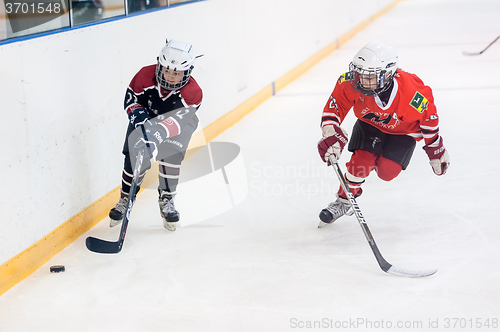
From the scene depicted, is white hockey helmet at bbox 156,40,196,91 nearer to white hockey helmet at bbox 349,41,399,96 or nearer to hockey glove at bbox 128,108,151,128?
hockey glove at bbox 128,108,151,128

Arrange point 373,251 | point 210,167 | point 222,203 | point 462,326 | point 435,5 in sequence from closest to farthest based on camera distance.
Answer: point 462,326, point 373,251, point 222,203, point 210,167, point 435,5

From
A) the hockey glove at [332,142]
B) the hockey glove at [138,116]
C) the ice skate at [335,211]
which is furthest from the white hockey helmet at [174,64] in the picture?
the ice skate at [335,211]

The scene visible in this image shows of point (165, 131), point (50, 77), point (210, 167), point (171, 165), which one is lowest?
point (210, 167)

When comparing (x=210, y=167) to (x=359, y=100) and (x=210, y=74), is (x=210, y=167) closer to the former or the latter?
(x=210, y=74)

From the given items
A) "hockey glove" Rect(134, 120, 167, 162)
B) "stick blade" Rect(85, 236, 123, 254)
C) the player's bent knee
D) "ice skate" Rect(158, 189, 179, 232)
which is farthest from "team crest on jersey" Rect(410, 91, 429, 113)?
"stick blade" Rect(85, 236, 123, 254)

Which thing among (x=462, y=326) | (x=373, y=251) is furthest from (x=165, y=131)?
(x=462, y=326)

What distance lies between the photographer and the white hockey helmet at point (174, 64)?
2.61m

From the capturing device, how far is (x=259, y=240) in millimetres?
2834

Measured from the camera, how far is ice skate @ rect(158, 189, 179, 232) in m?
2.93

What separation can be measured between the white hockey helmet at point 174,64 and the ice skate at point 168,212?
58 centimetres

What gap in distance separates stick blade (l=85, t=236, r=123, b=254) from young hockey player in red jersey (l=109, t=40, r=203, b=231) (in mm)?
370

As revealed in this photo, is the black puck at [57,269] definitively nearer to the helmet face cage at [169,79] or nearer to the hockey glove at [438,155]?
the helmet face cage at [169,79]

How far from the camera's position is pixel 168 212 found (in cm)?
293

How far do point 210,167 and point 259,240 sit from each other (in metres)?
1.20
